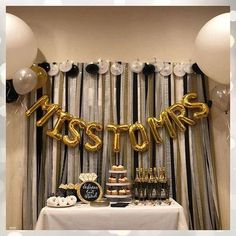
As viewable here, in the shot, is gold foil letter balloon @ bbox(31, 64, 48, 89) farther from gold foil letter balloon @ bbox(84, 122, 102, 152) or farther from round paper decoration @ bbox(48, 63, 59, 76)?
gold foil letter balloon @ bbox(84, 122, 102, 152)

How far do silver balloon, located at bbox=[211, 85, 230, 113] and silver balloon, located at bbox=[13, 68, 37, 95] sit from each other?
763 millimetres

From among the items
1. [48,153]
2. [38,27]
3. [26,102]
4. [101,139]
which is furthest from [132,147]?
[38,27]

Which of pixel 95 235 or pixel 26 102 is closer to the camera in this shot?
pixel 95 235

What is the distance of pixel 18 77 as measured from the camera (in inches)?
61.4

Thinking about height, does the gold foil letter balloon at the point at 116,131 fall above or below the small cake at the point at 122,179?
above

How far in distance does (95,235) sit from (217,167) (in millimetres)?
569

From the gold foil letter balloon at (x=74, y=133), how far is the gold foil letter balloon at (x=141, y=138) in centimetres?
21

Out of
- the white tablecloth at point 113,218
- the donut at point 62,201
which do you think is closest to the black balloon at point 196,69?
the white tablecloth at point 113,218

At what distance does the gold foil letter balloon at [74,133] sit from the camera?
1.61 meters

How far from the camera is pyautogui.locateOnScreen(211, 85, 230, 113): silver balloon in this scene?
154 cm

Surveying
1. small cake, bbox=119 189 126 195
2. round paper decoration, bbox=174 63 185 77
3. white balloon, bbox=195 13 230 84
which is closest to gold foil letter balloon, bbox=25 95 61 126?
small cake, bbox=119 189 126 195

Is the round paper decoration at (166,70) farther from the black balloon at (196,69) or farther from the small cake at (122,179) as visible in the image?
the small cake at (122,179)

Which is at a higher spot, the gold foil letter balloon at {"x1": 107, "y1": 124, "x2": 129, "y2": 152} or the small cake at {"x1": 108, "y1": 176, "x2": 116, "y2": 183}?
the gold foil letter balloon at {"x1": 107, "y1": 124, "x2": 129, "y2": 152}

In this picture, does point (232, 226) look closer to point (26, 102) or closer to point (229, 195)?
point (229, 195)
